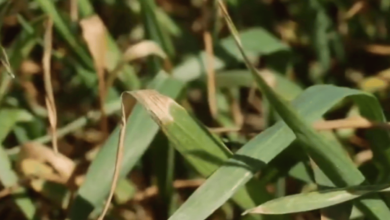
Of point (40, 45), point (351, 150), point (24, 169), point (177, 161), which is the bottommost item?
point (351, 150)

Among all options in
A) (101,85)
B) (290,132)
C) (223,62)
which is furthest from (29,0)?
(290,132)

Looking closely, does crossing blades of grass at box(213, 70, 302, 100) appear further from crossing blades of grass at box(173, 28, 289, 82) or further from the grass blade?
the grass blade

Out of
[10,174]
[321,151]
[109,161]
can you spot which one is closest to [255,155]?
[321,151]

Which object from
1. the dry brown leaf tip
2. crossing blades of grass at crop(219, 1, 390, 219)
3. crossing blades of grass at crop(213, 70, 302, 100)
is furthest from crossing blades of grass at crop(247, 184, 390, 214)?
crossing blades of grass at crop(213, 70, 302, 100)

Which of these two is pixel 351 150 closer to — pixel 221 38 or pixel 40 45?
pixel 221 38

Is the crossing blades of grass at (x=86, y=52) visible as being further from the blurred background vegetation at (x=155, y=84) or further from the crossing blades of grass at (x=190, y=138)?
the crossing blades of grass at (x=190, y=138)
